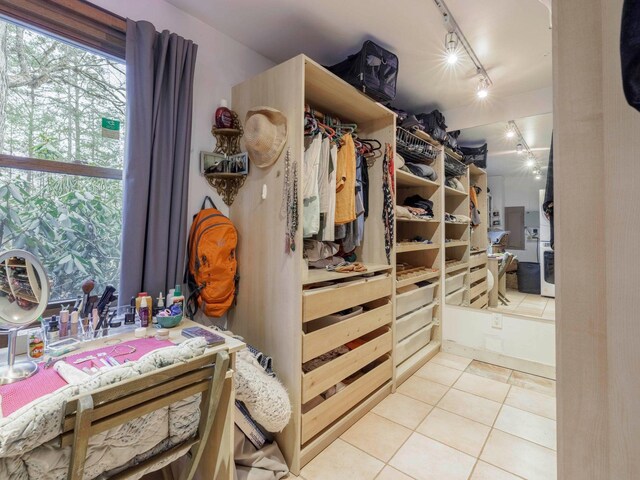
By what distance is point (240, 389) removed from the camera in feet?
4.34

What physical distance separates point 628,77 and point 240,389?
149 cm

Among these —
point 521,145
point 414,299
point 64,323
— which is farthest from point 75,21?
point 521,145

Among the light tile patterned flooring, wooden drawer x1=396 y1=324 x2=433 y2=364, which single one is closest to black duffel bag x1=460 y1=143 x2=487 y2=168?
wooden drawer x1=396 y1=324 x2=433 y2=364

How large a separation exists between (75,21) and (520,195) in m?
3.20

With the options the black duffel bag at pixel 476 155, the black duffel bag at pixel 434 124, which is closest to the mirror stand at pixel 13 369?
the black duffel bag at pixel 434 124

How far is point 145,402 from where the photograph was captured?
85 centimetres

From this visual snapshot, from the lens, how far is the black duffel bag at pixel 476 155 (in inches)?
120

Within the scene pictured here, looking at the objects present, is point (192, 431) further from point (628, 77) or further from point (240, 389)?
point (628, 77)

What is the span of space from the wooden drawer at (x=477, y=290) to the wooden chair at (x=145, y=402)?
8.84 feet

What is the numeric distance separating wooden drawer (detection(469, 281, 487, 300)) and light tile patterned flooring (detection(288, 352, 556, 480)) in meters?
0.77

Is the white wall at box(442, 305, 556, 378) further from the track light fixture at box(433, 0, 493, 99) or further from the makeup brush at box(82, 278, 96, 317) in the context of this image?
the makeup brush at box(82, 278, 96, 317)

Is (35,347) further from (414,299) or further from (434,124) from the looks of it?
(434,124)

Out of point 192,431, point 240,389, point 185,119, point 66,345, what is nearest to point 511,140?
point 185,119

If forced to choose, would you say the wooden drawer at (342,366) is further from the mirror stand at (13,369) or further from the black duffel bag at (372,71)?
the black duffel bag at (372,71)
